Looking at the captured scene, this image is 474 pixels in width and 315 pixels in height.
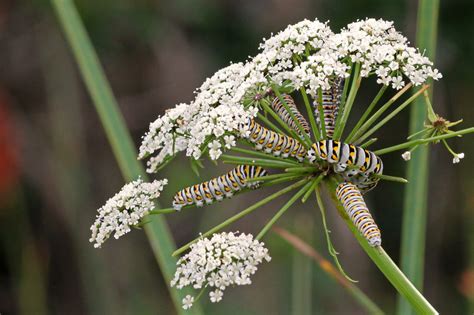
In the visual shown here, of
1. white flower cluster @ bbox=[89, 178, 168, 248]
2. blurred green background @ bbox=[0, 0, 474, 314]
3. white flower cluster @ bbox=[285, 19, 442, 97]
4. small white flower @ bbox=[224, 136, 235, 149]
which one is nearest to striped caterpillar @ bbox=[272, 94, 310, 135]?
white flower cluster @ bbox=[285, 19, 442, 97]

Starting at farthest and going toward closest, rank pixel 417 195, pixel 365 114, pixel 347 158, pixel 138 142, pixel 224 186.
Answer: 1. pixel 138 142
2. pixel 417 195
3. pixel 224 186
4. pixel 365 114
5. pixel 347 158

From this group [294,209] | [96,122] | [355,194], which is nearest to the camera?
[355,194]

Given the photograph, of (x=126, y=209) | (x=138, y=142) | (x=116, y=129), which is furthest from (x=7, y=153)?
(x=126, y=209)

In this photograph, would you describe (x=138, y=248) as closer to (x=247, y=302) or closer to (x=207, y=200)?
(x=247, y=302)

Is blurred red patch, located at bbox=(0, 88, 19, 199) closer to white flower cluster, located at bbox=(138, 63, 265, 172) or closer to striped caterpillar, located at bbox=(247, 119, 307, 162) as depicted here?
white flower cluster, located at bbox=(138, 63, 265, 172)

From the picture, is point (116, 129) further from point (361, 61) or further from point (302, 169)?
point (361, 61)

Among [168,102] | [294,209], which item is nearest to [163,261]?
[294,209]
